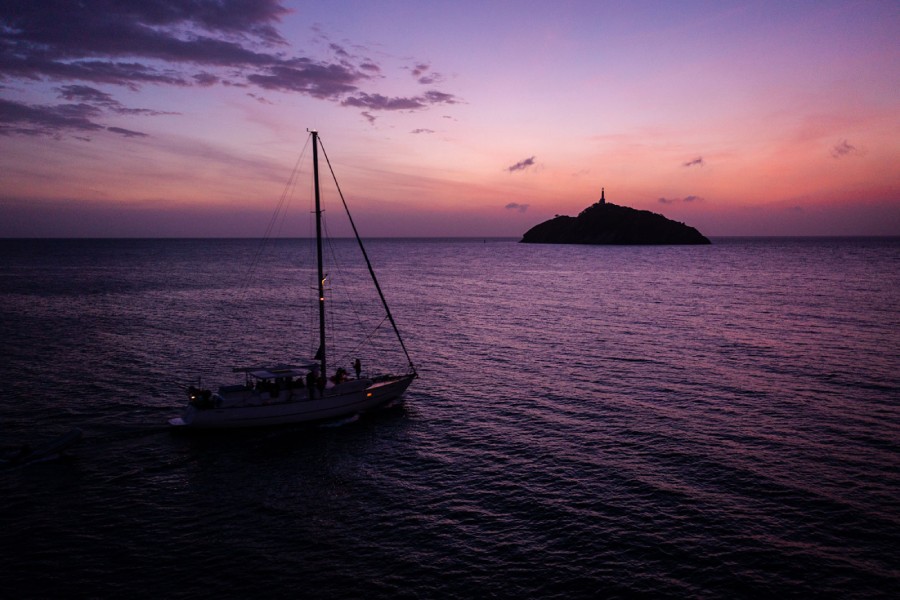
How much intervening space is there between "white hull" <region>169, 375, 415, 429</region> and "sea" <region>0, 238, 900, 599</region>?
0.80 m

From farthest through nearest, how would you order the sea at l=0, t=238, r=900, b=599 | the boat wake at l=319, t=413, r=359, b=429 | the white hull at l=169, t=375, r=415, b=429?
the boat wake at l=319, t=413, r=359, b=429
the white hull at l=169, t=375, r=415, b=429
the sea at l=0, t=238, r=900, b=599

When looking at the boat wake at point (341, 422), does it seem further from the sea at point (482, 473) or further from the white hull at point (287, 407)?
the white hull at point (287, 407)

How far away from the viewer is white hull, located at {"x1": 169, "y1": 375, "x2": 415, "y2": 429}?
33344 mm

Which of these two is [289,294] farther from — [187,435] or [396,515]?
[396,515]

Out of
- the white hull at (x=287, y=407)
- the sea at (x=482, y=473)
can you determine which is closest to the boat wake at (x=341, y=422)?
the sea at (x=482, y=473)

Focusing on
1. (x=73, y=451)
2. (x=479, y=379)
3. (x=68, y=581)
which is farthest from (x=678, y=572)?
(x=73, y=451)

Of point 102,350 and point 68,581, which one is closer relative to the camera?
point 68,581

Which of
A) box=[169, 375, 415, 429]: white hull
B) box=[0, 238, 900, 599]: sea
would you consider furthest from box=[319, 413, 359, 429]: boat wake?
box=[169, 375, 415, 429]: white hull

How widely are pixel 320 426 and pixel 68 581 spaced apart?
57.0 feet

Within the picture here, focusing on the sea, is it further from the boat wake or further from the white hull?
the white hull

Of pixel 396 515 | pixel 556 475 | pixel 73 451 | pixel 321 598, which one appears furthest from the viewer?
pixel 73 451

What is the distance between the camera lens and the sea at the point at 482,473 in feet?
64.8

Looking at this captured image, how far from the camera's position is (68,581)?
63.4 feet

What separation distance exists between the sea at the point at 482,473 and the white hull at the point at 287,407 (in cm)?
80
